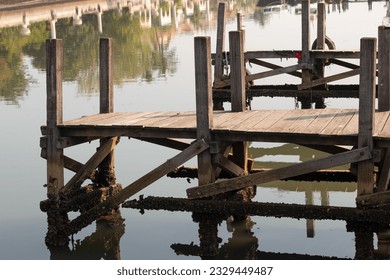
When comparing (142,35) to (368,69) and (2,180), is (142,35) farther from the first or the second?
(368,69)

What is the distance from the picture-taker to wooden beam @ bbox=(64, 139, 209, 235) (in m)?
14.5

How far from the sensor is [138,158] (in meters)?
22.4

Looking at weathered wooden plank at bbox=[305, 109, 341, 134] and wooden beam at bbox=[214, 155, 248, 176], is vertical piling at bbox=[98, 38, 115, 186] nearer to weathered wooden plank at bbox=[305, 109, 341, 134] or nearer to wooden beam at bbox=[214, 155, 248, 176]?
wooden beam at bbox=[214, 155, 248, 176]

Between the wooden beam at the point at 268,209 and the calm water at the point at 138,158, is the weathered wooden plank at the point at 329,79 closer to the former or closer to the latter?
the calm water at the point at 138,158

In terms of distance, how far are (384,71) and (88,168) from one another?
16.2 feet

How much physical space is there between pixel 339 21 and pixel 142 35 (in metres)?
13.1

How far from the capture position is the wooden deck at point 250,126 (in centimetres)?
1387

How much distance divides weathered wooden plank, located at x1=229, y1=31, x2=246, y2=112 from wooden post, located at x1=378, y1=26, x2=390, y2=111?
85.3 inches

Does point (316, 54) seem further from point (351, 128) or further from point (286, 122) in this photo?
point (351, 128)

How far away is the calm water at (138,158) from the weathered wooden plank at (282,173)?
0.55 m

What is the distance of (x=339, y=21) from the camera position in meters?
62.3

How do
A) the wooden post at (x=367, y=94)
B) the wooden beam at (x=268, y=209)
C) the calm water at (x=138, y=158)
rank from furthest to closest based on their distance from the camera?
the calm water at (x=138, y=158)
the wooden beam at (x=268, y=209)
the wooden post at (x=367, y=94)

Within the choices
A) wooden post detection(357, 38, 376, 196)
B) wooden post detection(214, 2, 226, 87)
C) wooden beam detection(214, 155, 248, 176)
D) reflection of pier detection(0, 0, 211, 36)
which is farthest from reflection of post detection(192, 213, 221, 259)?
reflection of pier detection(0, 0, 211, 36)

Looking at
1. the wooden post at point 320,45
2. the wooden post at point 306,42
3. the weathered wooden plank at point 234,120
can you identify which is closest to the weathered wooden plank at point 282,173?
the weathered wooden plank at point 234,120
